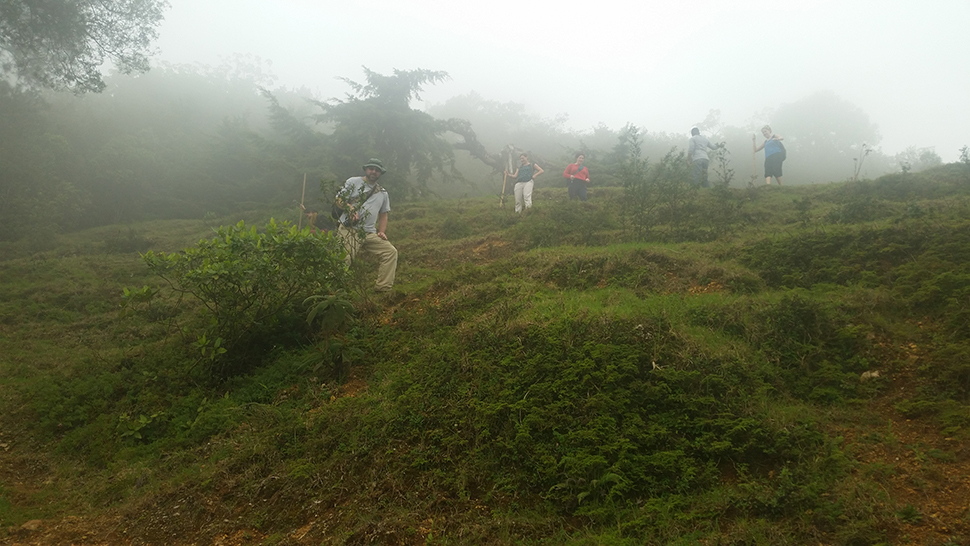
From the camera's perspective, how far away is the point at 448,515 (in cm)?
353

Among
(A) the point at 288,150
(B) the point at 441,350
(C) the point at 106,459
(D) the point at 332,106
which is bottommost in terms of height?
(C) the point at 106,459

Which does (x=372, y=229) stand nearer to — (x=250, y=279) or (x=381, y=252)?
(x=381, y=252)

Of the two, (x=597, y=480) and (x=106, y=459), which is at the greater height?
(x=597, y=480)

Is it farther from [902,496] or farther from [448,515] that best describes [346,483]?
[902,496]

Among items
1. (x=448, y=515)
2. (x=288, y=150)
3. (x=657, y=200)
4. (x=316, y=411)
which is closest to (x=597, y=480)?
(x=448, y=515)

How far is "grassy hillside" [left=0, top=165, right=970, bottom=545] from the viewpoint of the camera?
3.39m

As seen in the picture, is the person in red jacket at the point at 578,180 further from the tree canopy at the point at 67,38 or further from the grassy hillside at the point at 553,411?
the tree canopy at the point at 67,38

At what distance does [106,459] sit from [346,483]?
238 centimetres

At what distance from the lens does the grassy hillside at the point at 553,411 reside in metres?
3.39

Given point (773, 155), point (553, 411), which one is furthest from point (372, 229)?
point (773, 155)

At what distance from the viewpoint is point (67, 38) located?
45.0 feet

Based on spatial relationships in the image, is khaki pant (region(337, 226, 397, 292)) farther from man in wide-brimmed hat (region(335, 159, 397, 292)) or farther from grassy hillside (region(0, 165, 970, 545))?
grassy hillside (region(0, 165, 970, 545))

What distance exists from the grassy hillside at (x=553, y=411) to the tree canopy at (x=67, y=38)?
9499mm

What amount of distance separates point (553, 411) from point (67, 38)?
16.0 meters
